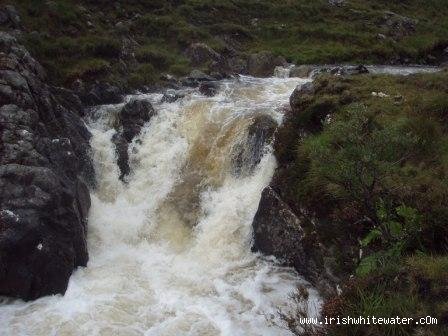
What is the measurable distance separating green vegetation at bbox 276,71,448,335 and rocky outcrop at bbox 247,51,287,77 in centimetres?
1409

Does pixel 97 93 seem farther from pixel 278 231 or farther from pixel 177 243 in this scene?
pixel 278 231

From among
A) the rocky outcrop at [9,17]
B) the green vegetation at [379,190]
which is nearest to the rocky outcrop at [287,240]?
the green vegetation at [379,190]

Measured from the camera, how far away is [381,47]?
3434cm

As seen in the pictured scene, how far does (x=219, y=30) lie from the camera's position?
34344 mm

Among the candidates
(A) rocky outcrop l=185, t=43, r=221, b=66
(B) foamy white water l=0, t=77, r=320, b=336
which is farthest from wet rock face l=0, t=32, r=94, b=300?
(A) rocky outcrop l=185, t=43, r=221, b=66

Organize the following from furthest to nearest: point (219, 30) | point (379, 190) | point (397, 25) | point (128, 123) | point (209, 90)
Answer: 1. point (397, 25)
2. point (219, 30)
3. point (209, 90)
4. point (128, 123)
5. point (379, 190)

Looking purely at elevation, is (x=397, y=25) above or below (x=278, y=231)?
above

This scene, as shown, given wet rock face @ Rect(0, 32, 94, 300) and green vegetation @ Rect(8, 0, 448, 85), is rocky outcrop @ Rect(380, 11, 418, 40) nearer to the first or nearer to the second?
green vegetation @ Rect(8, 0, 448, 85)

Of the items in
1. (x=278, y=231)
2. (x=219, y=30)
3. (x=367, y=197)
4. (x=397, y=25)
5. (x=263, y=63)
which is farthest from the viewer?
(x=397, y=25)

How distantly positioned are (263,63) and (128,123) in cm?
1351

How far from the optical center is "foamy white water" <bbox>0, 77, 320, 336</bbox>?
11047mm

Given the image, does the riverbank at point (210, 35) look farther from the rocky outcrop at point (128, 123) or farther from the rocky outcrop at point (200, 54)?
the rocky outcrop at point (128, 123)

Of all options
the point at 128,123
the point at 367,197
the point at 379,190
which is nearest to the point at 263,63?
the point at 128,123

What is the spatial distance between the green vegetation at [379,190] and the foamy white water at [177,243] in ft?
5.74
